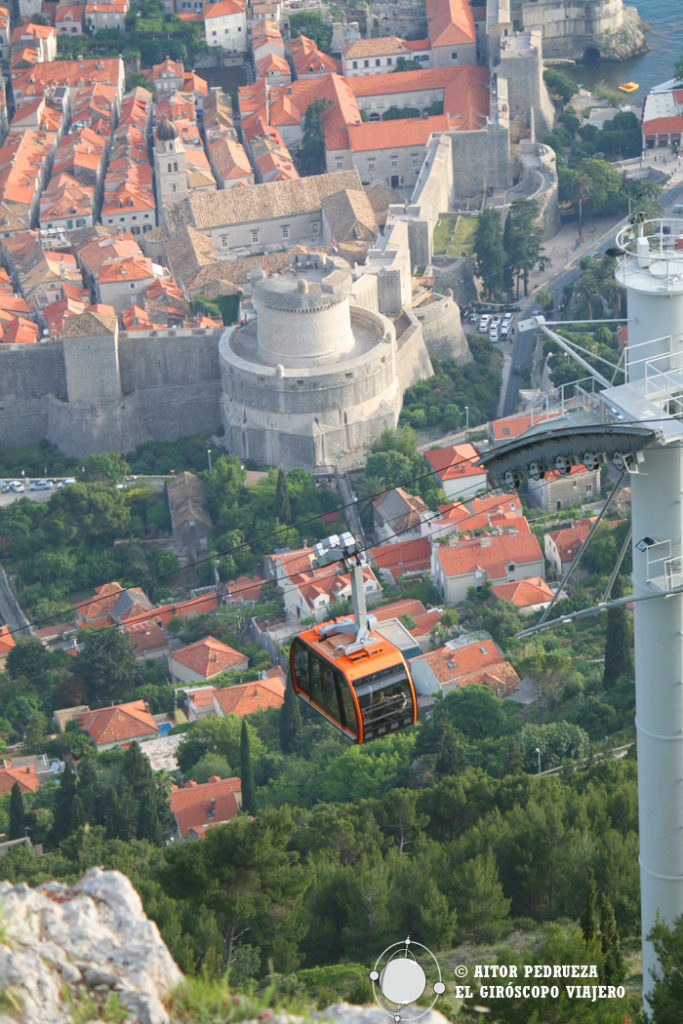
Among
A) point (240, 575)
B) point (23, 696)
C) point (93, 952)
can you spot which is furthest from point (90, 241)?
point (93, 952)

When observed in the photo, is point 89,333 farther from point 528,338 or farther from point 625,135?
point 625,135

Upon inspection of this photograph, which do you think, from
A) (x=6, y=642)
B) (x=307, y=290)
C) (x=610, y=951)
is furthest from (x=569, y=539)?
(x=610, y=951)

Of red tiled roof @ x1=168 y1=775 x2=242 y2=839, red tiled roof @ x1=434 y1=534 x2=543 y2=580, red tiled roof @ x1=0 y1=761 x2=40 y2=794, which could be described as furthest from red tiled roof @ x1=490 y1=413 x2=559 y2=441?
red tiled roof @ x1=0 y1=761 x2=40 y2=794

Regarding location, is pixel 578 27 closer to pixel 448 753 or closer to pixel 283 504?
pixel 283 504

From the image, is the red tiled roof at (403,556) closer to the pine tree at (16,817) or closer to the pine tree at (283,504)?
the pine tree at (283,504)

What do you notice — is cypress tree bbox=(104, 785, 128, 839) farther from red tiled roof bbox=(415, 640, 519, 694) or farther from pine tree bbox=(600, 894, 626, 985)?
pine tree bbox=(600, 894, 626, 985)
